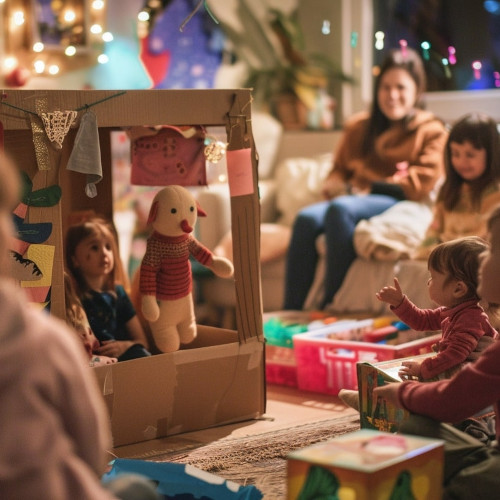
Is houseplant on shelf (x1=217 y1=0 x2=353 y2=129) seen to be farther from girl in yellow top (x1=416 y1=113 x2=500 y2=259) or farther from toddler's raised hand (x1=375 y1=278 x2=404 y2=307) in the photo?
toddler's raised hand (x1=375 y1=278 x2=404 y2=307)

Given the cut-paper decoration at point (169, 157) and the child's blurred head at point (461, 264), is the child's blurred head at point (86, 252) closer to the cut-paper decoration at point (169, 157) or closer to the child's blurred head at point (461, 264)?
the cut-paper decoration at point (169, 157)

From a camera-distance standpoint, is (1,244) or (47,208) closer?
(1,244)

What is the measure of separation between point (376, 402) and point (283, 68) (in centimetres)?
302

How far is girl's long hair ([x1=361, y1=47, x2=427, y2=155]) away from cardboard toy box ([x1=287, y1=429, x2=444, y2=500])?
2407 millimetres

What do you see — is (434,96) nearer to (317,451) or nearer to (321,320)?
(321,320)

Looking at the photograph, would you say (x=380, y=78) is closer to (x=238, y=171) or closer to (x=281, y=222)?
(x=281, y=222)

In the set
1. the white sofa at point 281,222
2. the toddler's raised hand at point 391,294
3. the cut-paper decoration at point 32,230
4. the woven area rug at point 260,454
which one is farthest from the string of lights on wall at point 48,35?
the toddler's raised hand at point 391,294

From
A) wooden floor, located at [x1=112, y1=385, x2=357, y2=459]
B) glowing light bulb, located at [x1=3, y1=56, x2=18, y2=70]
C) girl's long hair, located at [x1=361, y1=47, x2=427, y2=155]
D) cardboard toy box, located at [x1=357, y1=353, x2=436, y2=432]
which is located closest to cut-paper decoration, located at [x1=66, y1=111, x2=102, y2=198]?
wooden floor, located at [x1=112, y1=385, x2=357, y2=459]

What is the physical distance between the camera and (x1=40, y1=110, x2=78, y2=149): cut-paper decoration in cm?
202

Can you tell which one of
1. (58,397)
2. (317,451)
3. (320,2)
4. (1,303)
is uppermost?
(320,2)

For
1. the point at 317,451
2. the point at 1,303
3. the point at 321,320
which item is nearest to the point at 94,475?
the point at 1,303

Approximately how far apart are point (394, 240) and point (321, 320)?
1.33 ft

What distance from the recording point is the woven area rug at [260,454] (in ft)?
6.29

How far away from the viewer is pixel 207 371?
2309 millimetres
